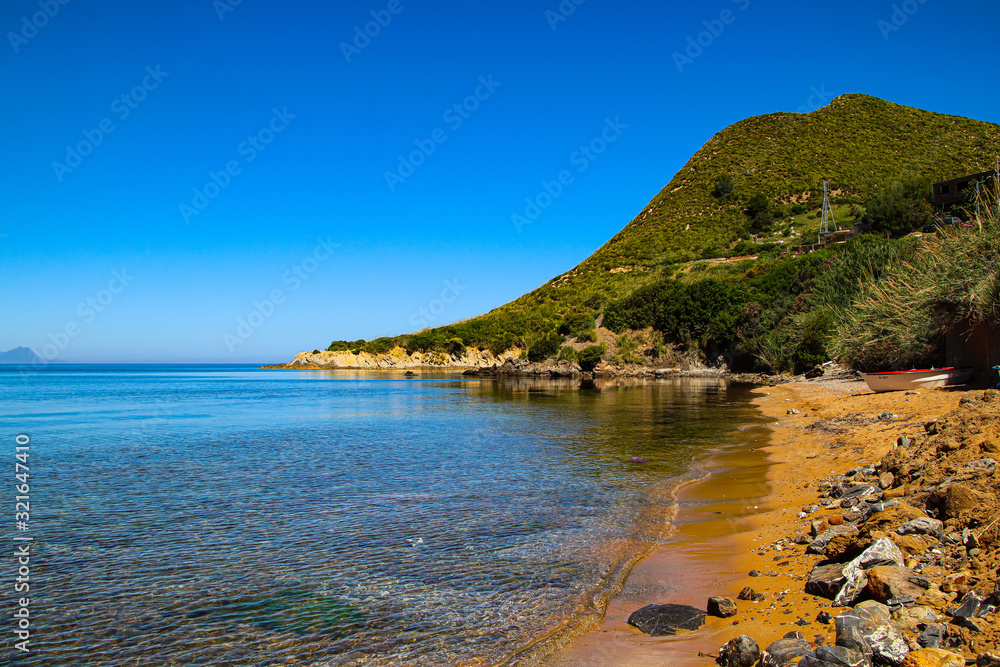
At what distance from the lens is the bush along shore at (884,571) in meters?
3.96

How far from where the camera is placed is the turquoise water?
17.9 ft

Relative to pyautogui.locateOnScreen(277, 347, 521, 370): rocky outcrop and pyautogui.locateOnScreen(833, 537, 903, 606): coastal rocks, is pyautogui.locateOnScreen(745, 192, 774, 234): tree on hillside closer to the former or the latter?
pyautogui.locateOnScreen(277, 347, 521, 370): rocky outcrop

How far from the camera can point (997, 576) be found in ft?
14.4

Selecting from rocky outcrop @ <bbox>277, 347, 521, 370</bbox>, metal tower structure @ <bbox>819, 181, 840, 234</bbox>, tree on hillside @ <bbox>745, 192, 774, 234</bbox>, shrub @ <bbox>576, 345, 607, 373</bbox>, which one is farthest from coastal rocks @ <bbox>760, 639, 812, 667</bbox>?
tree on hillside @ <bbox>745, 192, 774, 234</bbox>

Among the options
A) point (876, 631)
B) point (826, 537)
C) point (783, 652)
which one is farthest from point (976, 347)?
point (783, 652)

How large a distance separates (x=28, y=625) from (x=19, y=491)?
7.57 m

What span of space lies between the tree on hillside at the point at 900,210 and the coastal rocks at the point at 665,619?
2900 inches

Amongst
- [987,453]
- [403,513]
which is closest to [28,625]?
[403,513]

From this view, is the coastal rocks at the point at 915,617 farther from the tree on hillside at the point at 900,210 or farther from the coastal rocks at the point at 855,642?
the tree on hillside at the point at 900,210

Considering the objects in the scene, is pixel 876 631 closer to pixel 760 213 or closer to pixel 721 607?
pixel 721 607

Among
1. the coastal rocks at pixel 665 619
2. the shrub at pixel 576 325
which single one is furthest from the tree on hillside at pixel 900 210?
the coastal rocks at pixel 665 619

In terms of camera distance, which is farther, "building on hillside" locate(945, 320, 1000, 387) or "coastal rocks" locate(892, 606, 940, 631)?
"building on hillside" locate(945, 320, 1000, 387)

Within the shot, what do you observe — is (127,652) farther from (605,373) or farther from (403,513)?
(605,373)

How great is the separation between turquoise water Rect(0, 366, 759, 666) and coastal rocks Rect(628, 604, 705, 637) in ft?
2.37
